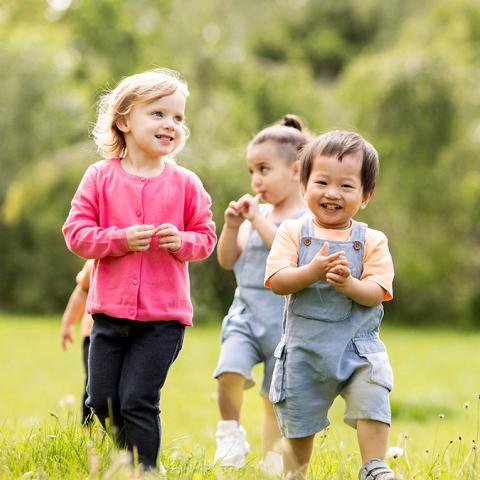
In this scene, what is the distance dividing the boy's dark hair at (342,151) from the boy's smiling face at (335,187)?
18 mm

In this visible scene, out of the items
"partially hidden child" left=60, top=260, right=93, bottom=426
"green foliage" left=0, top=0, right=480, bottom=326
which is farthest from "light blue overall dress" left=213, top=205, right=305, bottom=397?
"green foliage" left=0, top=0, right=480, bottom=326

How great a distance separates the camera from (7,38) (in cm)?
2052

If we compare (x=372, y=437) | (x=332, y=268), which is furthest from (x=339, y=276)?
(x=372, y=437)

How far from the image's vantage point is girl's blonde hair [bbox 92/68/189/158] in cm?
380

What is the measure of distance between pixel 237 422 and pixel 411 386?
6.85 metres

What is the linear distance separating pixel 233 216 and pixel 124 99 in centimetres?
93

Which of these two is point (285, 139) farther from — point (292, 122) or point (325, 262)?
point (325, 262)

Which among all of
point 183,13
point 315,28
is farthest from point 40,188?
point 315,28

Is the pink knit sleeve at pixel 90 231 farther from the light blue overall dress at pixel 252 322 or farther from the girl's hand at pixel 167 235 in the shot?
the light blue overall dress at pixel 252 322

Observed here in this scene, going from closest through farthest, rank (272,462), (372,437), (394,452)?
(372,437) < (394,452) < (272,462)

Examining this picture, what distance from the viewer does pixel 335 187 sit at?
3.55 m

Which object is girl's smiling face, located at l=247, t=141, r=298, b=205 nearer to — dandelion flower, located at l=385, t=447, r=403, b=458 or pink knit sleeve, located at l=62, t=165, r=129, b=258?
pink knit sleeve, located at l=62, t=165, r=129, b=258

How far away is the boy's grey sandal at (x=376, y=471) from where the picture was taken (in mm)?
3310

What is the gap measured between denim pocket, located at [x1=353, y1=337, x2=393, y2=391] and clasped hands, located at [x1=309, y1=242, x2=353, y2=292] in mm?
258
